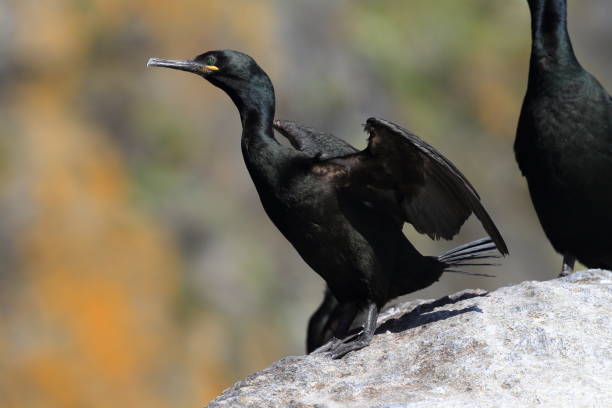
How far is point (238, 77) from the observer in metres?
6.33

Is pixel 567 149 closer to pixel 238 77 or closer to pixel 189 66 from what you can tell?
pixel 238 77

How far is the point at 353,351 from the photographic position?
5664 millimetres

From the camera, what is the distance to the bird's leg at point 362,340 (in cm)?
564

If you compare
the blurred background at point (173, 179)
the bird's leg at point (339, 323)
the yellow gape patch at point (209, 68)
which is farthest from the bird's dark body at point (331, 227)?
the blurred background at point (173, 179)

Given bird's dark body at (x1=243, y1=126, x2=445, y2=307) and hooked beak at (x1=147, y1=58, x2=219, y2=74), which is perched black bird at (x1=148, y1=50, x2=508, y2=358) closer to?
bird's dark body at (x1=243, y1=126, x2=445, y2=307)

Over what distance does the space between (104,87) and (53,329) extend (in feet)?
10.1

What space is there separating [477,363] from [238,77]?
7.63 ft

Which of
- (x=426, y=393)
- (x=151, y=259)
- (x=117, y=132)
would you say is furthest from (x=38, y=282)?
(x=426, y=393)

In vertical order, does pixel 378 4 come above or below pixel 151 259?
above

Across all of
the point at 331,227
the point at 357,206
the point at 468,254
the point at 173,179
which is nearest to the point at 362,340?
the point at 331,227

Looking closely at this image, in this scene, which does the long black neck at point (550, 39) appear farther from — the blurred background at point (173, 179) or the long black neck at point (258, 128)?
the blurred background at point (173, 179)

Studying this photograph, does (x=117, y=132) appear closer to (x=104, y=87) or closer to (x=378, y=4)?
(x=104, y=87)

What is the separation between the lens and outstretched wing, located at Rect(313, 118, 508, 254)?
18.2 ft

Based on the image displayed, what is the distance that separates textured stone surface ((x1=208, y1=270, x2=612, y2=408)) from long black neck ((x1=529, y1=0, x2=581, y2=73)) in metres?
1.71
